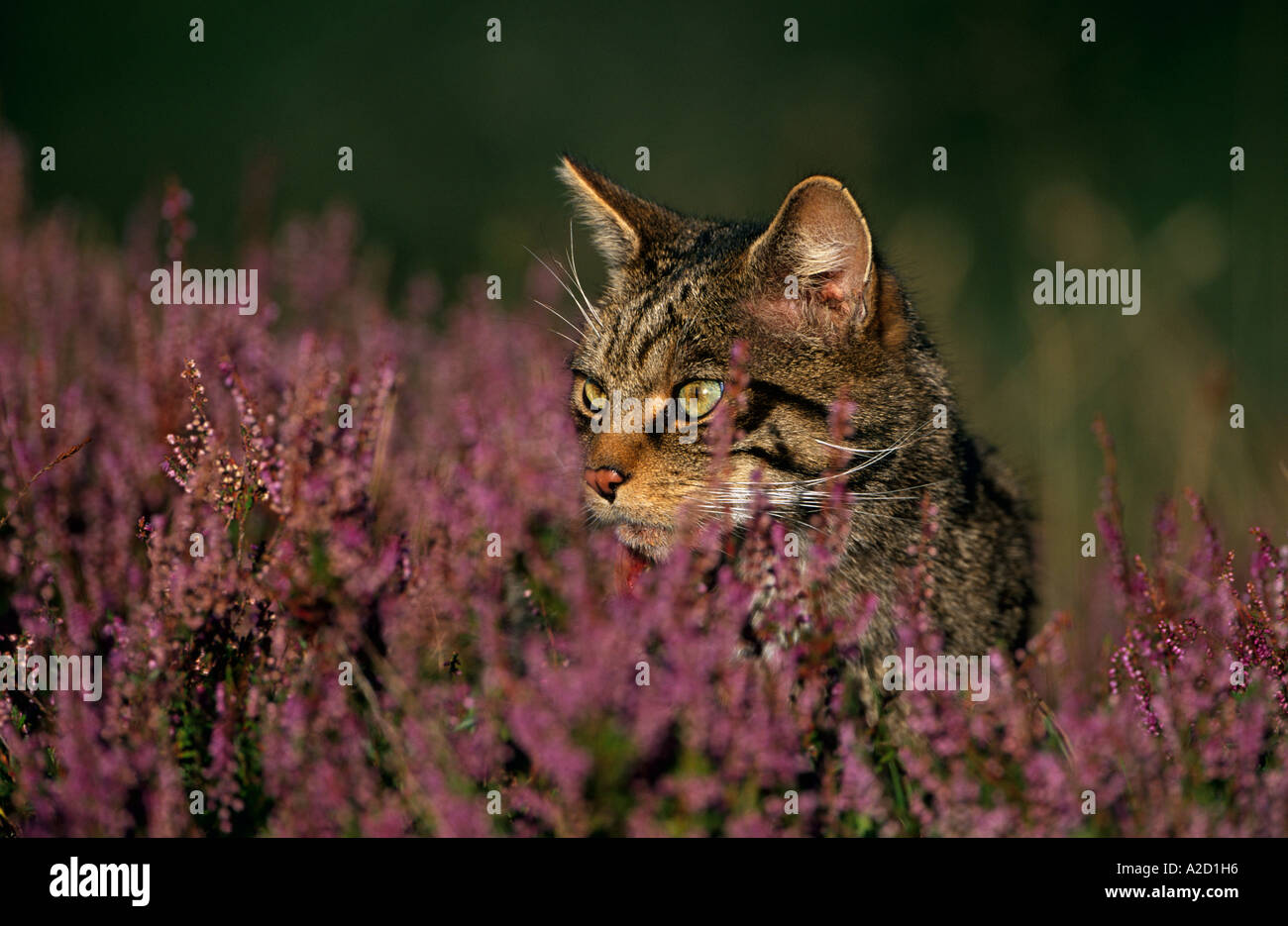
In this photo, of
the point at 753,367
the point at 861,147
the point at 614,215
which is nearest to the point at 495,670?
the point at 753,367

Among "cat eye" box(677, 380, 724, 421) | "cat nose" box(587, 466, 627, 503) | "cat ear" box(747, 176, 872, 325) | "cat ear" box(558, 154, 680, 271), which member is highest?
"cat ear" box(558, 154, 680, 271)

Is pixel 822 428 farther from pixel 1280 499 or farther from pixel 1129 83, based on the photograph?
pixel 1129 83

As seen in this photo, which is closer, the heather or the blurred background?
the heather

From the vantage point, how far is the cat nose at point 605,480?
312 cm

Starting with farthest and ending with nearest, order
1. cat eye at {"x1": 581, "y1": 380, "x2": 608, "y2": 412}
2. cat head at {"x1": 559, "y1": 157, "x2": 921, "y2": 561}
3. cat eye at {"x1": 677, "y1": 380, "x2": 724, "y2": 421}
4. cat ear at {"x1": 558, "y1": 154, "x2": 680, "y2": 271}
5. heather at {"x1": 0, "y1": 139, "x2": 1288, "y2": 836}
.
Result: cat ear at {"x1": 558, "y1": 154, "x2": 680, "y2": 271} → cat eye at {"x1": 581, "y1": 380, "x2": 608, "y2": 412} → cat eye at {"x1": 677, "y1": 380, "x2": 724, "y2": 421} → cat head at {"x1": 559, "y1": 157, "x2": 921, "y2": 561} → heather at {"x1": 0, "y1": 139, "x2": 1288, "y2": 836}

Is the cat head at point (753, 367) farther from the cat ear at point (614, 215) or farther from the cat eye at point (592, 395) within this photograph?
the cat ear at point (614, 215)

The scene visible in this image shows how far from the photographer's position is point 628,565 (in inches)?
131

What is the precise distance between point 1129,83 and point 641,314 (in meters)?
8.47

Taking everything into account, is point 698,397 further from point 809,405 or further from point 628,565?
point 628,565

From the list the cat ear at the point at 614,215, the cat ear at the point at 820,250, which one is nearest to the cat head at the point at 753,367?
the cat ear at the point at 820,250

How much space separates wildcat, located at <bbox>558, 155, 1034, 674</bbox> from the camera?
123 inches

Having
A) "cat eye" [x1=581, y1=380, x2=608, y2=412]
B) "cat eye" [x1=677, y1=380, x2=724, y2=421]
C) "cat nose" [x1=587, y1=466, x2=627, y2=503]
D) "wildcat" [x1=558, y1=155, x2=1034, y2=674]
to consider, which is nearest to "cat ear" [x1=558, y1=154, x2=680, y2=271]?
"wildcat" [x1=558, y1=155, x2=1034, y2=674]

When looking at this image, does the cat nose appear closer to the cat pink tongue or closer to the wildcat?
the wildcat

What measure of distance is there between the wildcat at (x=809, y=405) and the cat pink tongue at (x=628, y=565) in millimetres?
11
